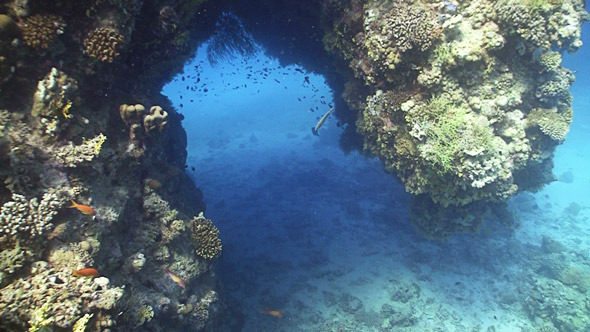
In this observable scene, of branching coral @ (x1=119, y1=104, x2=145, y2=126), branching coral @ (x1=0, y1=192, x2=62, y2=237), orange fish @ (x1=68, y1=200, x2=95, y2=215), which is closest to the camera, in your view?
branching coral @ (x1=0, y1=192, x2=62, y2=237)

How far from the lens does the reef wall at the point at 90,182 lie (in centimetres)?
434

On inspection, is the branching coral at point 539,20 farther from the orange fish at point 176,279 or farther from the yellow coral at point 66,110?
the orange fish at point 176,279

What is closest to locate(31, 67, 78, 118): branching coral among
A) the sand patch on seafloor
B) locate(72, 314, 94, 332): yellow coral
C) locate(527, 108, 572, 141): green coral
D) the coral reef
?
locate(72, 314, 94, 332): yellow coral

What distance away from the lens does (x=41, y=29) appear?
4930 mm

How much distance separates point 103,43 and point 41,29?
0.87 meters

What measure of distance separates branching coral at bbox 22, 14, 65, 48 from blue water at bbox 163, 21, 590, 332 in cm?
711

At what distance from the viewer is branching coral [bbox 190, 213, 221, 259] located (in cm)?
750

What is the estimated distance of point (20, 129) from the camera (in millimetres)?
4785

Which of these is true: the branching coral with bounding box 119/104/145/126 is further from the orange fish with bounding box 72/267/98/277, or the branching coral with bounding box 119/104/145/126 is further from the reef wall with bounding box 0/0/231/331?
the orange fish with bounding box 72/267/98/277

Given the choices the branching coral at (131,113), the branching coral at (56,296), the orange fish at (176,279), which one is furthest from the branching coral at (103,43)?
the orange fish at (176,279)

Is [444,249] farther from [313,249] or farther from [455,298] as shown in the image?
[313,249]

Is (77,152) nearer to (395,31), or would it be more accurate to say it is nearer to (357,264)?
(395,31)

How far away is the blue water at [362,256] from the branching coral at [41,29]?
711 cm

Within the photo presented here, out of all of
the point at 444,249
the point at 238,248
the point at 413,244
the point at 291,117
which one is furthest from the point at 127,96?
the point at 291,117
